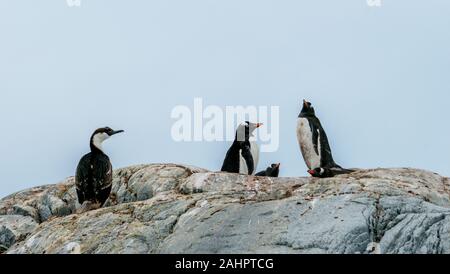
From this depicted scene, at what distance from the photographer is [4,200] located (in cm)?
2147

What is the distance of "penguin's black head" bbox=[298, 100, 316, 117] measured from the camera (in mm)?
21750

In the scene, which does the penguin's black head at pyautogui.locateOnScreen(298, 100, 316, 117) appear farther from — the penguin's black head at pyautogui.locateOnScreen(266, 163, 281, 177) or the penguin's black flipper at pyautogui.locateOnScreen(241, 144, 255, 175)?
the penguin's black head at pyautogui.locateOnScreen(266, 163, 281, 177)

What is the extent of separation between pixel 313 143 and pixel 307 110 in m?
1.19

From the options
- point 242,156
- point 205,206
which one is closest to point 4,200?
point 242,156

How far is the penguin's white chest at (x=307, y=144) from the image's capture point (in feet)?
68.7

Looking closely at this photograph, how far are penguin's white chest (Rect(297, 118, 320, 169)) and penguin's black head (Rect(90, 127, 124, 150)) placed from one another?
14.2 feet

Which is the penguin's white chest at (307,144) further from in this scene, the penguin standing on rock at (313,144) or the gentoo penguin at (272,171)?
the gentoo penguin at (272,171)

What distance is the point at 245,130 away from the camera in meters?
24.1

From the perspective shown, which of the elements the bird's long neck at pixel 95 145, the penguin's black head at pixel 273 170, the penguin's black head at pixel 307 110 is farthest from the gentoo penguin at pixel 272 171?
the bird's long neck at pixel 95 145

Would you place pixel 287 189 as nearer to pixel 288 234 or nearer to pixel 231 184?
pixel 231 184

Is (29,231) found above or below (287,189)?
below

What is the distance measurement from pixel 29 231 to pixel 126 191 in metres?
2.26

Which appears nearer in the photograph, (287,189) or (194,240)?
(194,240)

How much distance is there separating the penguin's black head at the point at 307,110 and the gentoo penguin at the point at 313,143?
134 millimetres
